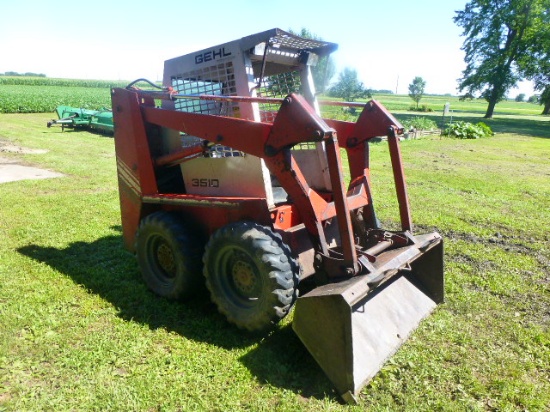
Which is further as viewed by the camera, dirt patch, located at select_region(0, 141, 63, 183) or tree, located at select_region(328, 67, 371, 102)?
tree, located at select_region(328, 67, 371, 102)

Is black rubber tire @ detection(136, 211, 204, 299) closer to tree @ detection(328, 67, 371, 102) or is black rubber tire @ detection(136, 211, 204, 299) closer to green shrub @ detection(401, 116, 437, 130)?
green shrub @ detection(401, 116, 437, 130)

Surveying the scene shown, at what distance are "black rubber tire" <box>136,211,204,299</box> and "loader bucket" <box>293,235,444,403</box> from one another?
130cm

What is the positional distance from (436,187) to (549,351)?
6.35m

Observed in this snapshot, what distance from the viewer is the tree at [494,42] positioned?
39562 millimetres

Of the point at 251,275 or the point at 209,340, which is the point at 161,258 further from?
the point at 251,275

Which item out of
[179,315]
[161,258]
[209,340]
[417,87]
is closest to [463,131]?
[161,258]

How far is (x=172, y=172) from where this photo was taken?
4.39 meters

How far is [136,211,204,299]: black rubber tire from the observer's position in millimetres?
3818

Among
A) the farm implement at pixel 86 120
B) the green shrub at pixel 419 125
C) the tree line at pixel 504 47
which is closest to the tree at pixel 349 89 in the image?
the tree line at pixel 504 47

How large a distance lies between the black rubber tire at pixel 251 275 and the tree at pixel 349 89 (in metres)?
54.9

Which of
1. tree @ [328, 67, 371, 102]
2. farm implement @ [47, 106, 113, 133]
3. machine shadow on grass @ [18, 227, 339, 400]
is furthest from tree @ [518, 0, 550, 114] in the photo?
machine shadow on grass @ [18, 227, 339, 400]

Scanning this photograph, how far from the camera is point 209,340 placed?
3.41 metres

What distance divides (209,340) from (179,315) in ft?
1.77

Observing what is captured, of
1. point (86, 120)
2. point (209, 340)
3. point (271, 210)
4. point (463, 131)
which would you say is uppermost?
point (86, 120)
